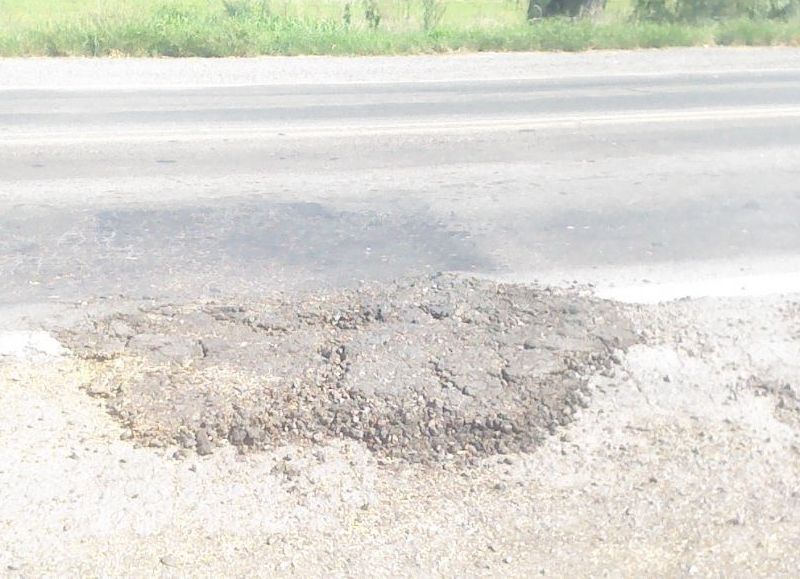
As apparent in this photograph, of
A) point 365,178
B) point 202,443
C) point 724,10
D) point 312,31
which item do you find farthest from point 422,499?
point 724,10

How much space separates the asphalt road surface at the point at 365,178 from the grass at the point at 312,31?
133 centimetres

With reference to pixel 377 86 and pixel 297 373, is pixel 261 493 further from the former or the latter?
pixel 377 86

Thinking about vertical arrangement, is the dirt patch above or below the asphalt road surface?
above

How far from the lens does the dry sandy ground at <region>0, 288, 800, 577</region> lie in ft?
11.8

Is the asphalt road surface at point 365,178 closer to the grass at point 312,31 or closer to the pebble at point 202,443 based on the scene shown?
the grass at point 312,31

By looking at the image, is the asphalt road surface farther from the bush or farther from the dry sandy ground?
the bush

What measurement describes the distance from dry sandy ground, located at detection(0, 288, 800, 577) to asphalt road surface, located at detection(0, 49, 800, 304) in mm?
1767

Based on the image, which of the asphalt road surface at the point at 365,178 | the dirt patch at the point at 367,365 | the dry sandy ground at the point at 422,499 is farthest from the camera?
the asphalt road surface at the point at 365,178

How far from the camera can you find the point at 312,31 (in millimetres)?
16688

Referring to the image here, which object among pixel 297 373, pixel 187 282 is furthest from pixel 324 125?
pixel 297 373

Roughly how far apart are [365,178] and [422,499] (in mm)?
4737

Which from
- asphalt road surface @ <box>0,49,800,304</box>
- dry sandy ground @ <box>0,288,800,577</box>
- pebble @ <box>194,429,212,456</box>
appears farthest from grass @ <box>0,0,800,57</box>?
pebble @ <box>194,429,212,456</box>

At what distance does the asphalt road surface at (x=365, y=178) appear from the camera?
255 inches

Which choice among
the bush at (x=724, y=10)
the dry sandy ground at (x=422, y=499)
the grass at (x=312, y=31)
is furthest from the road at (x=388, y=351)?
the bush at (x=724, y=10)
